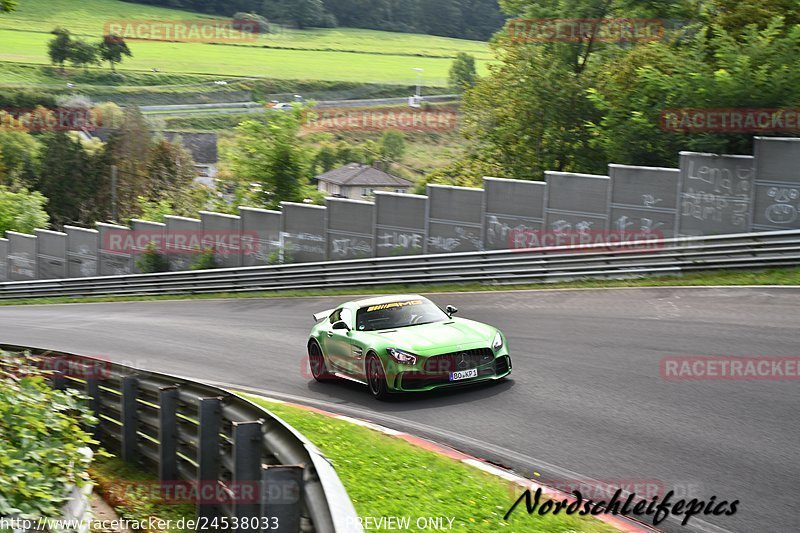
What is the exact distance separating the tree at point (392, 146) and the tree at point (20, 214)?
179 feet

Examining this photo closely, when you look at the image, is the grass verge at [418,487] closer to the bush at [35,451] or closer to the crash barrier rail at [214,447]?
the crash barrier rail at [214,447]

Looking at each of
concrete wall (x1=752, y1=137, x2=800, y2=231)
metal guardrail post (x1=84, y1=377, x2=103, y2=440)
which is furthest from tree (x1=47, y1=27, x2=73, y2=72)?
metal guardrail post (x1=84, y1=377, x2=103, y2=440)

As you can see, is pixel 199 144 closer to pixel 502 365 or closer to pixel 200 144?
pixel 200 144

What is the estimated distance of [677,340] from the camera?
14523 millimetres

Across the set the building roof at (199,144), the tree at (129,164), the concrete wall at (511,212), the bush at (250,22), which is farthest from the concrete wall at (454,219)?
the bush at (250,22)

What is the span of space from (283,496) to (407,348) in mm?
6497

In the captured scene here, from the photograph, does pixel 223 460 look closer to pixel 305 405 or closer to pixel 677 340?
pixel 305 405

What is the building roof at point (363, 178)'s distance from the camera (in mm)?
97562

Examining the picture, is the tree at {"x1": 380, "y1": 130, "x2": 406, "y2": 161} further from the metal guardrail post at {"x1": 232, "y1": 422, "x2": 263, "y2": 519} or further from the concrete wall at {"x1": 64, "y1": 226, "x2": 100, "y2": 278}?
the metal guardrail post at {"x1": 232, "y1": 422, "x2": 263, "y2": 519}

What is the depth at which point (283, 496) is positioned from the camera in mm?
5820

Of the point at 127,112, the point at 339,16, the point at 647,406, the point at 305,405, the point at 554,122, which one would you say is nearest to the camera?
the point at 647,406

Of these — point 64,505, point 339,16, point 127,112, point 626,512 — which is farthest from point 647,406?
point 339,16

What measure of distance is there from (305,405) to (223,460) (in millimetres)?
4558

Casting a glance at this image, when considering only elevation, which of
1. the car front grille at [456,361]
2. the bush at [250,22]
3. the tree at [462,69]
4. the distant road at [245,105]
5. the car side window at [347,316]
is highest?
the bush at [250,22]
